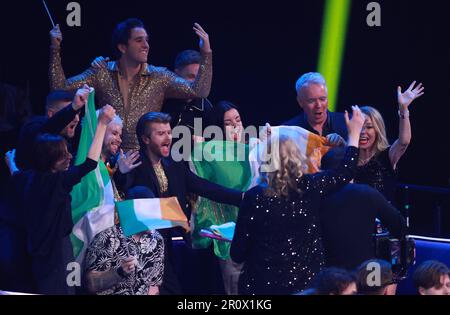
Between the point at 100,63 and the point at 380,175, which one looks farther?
the point at 100,63

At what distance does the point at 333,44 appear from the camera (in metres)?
7.56

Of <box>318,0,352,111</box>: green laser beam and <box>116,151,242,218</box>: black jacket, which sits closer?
<box>116,151,242,218</box>: black jacket

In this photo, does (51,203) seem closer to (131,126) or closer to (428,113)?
(131,126)

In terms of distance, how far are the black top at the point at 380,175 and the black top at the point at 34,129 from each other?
5.31 ft

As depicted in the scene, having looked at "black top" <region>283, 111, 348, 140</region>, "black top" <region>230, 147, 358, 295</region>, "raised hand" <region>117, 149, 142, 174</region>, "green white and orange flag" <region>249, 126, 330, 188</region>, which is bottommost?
"black top" <region>230, 147, 358, 295</region>

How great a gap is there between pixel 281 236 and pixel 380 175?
1.18 metres

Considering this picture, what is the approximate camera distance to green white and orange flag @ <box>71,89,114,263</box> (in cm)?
521

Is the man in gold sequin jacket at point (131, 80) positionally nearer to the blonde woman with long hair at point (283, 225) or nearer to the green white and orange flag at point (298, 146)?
the green white and orange flag at point (298, 146)

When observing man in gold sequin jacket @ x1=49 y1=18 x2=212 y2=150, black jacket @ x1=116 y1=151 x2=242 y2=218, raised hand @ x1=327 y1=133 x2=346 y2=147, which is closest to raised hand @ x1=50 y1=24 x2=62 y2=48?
man in gold sequin jacket @ x1=49 y1=18 x2=212 y2=150

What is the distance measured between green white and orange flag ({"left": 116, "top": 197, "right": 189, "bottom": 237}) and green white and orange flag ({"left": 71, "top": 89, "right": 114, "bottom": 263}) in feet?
0.93

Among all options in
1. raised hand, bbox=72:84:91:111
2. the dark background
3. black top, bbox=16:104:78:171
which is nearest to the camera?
black top, bbox=16:104:78:171

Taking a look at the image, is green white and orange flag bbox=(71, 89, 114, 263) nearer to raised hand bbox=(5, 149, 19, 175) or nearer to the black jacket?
the black jacket

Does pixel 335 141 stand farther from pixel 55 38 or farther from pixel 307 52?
pixel 307 52

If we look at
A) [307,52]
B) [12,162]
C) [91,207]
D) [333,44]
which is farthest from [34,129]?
[333,44]
